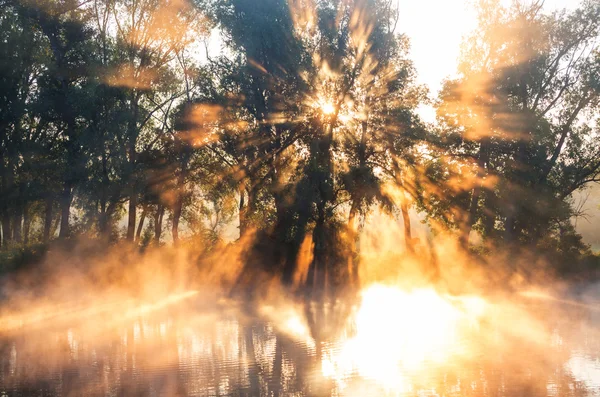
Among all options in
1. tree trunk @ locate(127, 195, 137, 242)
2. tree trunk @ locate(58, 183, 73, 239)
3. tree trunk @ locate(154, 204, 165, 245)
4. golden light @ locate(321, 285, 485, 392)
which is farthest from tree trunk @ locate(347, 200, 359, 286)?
tree trunk @ locate(58, 183, 73, 239)

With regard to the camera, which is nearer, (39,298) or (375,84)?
(39,298)

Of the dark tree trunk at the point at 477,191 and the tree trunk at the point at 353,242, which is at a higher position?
the dark tree trunk at the point at 477,191

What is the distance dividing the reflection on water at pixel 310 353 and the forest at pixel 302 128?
12.4m

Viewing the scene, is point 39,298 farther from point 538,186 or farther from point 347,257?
point 538,186

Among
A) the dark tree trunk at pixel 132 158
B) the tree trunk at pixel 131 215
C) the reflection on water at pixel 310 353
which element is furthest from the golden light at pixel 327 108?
the reflection on water at pixel 310 353

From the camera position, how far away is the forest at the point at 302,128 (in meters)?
37.2

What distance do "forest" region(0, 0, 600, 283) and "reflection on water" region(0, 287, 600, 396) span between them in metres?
12.4

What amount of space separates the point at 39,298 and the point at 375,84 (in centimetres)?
2117

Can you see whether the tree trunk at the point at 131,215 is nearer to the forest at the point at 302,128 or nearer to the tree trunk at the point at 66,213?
the forest at the point at 302,128

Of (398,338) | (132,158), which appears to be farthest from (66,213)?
(398,338)

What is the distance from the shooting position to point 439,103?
42531 millimetres

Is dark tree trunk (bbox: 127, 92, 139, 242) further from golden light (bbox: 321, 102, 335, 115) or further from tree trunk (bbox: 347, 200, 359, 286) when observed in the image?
tree trunk (bbox: 347, 200, 359, 286)

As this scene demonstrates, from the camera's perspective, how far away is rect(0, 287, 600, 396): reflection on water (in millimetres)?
11969

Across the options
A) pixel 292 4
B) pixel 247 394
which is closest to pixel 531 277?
pixel 292 4
